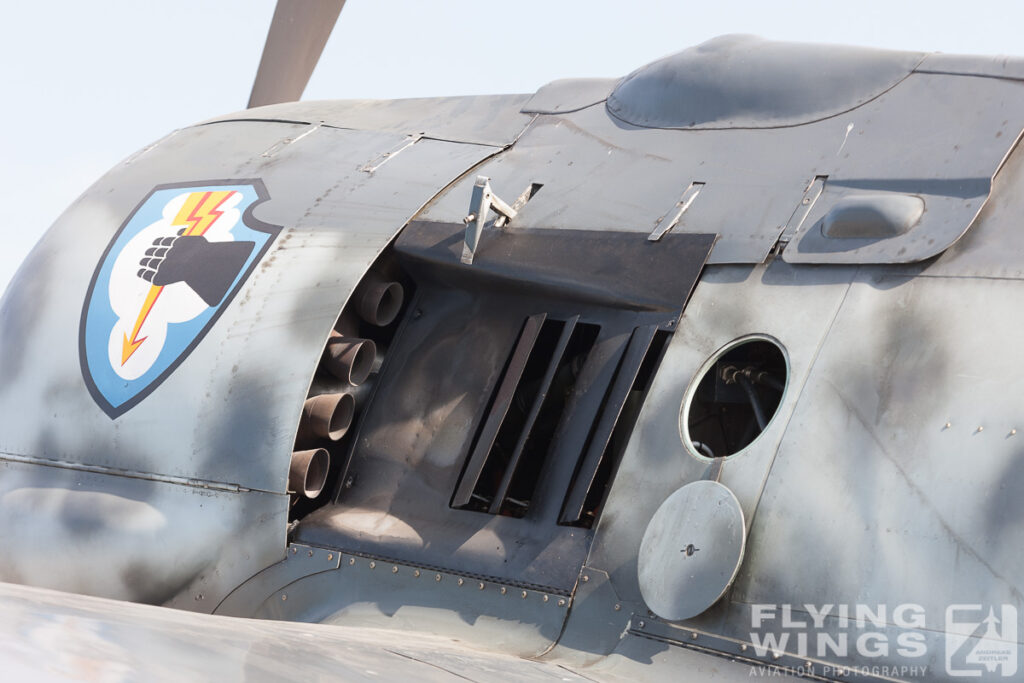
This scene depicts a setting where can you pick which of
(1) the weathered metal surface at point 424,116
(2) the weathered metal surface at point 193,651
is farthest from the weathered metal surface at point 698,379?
(1) the weathered metal surface at point 424,116

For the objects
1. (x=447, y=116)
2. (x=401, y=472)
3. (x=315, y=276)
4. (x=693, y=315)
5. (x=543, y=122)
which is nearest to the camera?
(x=693, y=315)

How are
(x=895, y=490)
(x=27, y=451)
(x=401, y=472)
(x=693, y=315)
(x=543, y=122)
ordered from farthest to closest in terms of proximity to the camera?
(x=543, y=122)
(x=27, y=451)
(x=401, y=472)
(x=693, y=315)
(x=895, y=490)

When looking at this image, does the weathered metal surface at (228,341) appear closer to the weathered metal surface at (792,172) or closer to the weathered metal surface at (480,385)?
the weathered metal surface at (480,385)

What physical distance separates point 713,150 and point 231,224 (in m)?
2.53

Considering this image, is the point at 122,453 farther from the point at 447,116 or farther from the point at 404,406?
the point at 447,116

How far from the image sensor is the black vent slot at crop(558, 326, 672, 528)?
4.33 meters

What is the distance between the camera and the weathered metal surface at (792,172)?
4.25 metres

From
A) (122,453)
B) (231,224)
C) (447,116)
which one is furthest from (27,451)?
(447,116)

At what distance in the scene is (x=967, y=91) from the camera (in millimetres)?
4629

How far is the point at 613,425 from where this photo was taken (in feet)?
14.3

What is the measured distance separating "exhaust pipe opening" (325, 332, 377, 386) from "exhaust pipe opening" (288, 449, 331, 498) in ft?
1.25

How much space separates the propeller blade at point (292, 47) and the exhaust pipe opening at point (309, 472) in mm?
4064

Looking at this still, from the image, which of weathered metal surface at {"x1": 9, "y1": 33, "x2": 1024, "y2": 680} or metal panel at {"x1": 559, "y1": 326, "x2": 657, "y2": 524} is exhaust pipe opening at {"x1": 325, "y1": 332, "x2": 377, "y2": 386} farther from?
metal panel at {"x1": 559, "y1": 326, "x2": 657, "y2": 524}

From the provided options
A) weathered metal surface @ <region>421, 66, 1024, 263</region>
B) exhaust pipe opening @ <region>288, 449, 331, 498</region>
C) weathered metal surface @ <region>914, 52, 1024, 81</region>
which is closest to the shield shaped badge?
exhaust pipe opening @ <region>288, 449, 331, 498</region>
